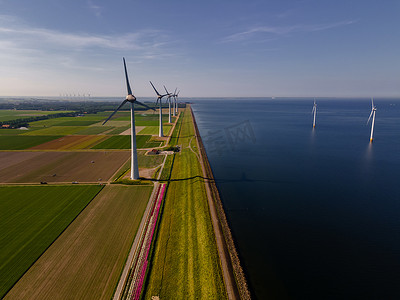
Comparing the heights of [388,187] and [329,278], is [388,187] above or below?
above

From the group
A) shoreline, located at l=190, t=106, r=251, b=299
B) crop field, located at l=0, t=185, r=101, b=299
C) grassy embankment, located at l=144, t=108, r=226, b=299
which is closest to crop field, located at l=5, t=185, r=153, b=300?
crop field, located at l=0, t=185, r=101, b=299

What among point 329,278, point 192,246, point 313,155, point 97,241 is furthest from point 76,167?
point 313,155

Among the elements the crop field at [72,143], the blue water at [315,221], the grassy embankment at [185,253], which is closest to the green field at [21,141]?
the crop field at [72,143]

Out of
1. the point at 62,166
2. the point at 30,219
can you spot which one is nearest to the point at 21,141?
the point at 62,166

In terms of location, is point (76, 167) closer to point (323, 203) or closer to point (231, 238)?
point (231, 238)

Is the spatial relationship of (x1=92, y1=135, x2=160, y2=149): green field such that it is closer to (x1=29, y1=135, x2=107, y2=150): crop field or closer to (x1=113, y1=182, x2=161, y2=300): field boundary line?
(x1=29, y1=135, x2=107, y2=150): crop field

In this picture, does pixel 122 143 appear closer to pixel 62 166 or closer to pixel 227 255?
pixel 62 166
